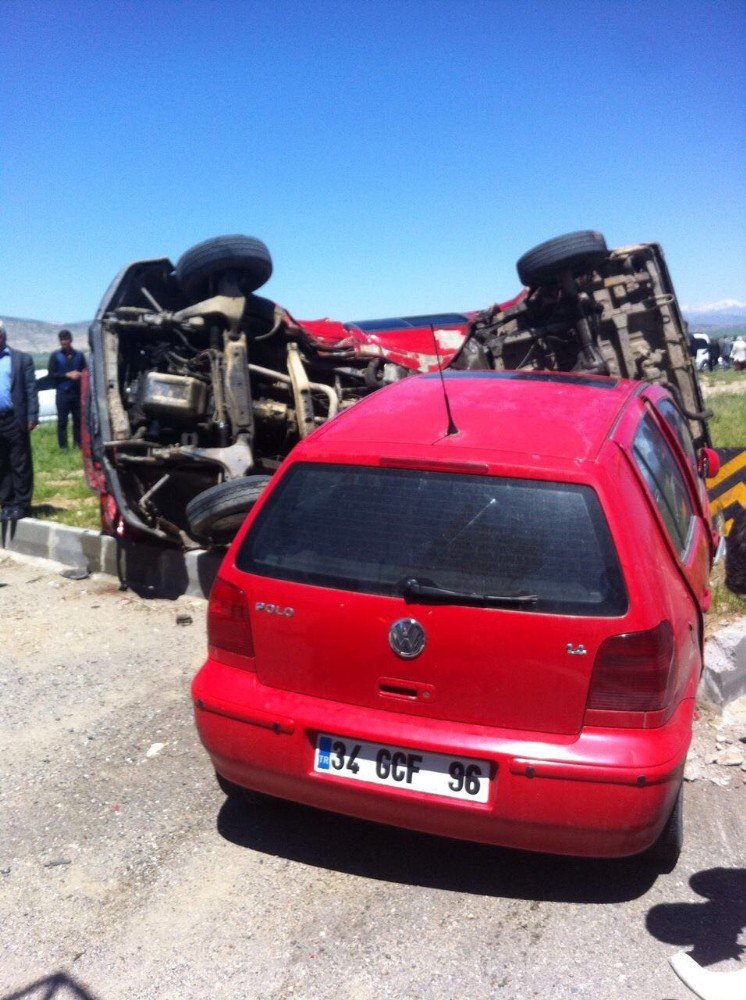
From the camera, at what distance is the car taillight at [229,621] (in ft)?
10.5

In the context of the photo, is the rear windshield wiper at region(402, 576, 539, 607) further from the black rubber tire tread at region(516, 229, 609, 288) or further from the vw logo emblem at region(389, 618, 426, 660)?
the black rubber tire tread at region(516, 229, 609, 288)

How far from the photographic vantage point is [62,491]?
10.4 m

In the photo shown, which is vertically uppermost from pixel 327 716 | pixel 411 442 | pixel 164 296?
pixel 164 296

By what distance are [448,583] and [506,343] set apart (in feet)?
16.1

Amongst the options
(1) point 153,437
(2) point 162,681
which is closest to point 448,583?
(2) point 162,681

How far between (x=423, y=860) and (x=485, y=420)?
62.5 inches

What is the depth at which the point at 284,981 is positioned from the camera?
2711 mm

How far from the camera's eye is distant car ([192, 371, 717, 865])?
109 inches

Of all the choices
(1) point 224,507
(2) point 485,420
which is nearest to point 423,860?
(2) point 485,420

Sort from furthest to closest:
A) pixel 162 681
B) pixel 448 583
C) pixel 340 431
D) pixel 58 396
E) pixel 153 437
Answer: pixel 58 396, pixel 153 437, pixel 162 681, pixel 340 431, pixel 448 583

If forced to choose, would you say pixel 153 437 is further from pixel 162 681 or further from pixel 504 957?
pixel 504 957

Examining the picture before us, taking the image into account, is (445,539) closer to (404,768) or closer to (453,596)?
(453,596)

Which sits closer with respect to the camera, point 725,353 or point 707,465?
point 707,465

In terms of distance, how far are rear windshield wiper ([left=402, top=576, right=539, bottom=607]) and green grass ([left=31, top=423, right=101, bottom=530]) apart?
6.00 meters
